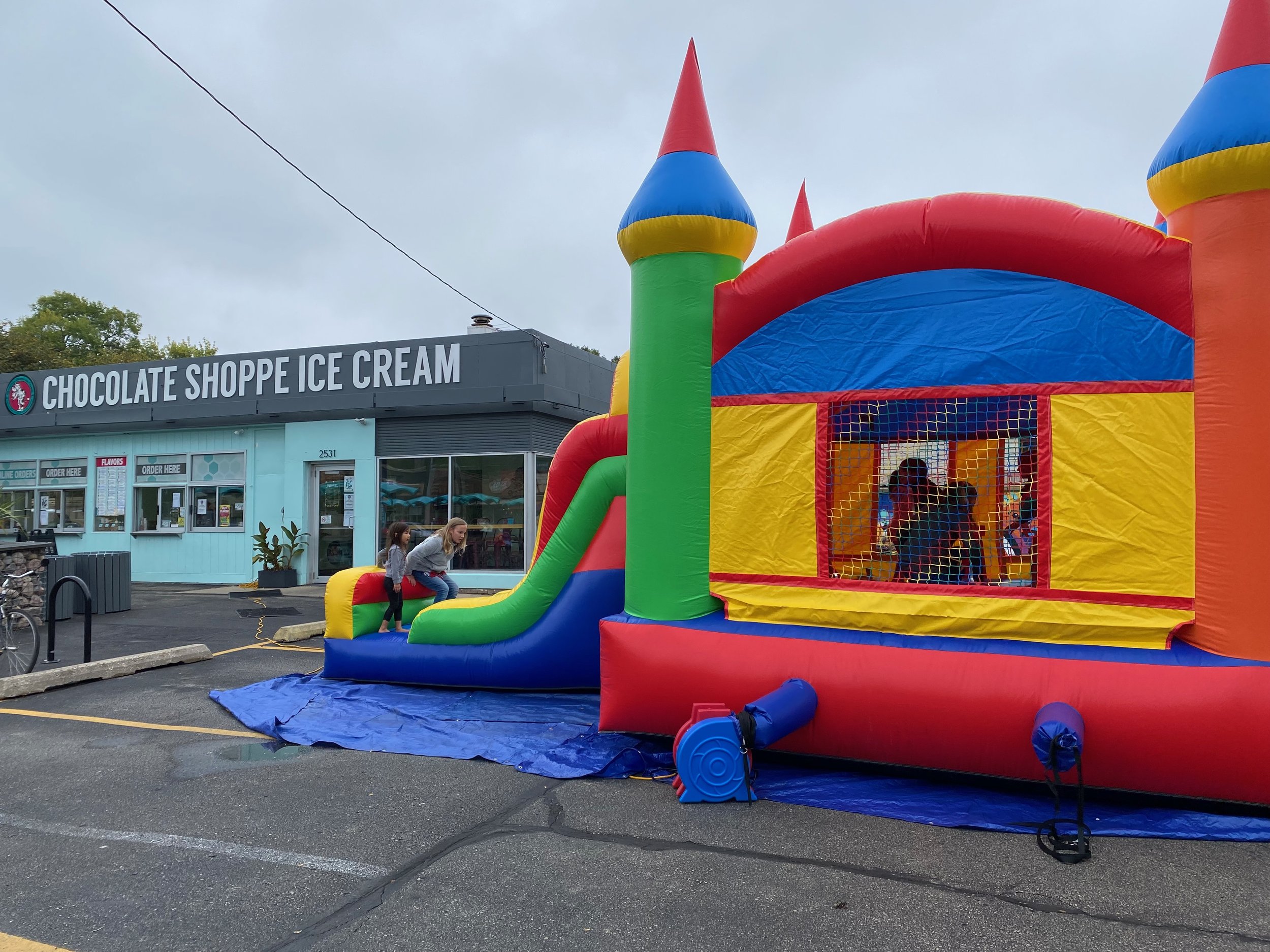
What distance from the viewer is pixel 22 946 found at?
2.87 m

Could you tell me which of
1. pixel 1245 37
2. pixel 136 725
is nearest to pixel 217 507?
pixel 136 725

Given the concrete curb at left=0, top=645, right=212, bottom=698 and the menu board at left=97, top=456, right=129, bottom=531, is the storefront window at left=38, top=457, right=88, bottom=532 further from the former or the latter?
the concrete curb at left=0, top=645, right=212, bottom=698

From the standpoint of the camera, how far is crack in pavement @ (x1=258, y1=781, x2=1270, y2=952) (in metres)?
2.94

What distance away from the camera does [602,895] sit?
3.21 m

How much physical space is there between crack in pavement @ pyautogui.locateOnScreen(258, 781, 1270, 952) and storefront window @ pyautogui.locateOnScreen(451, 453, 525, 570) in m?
8.63

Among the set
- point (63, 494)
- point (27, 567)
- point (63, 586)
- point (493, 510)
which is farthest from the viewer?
point (63, 494)

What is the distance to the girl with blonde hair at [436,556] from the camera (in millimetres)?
7492

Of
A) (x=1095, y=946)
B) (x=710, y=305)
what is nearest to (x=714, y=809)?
(x=1095, y=946)

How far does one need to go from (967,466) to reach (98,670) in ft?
23.7

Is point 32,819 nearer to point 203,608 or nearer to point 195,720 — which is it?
point 195,720

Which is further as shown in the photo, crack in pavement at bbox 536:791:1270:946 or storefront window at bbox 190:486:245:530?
storefront window at bbox 190:486:245:530

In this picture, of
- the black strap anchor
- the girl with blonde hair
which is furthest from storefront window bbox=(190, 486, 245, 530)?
the black strap anchor

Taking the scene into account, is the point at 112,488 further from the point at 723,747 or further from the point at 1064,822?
the point at 1064,822

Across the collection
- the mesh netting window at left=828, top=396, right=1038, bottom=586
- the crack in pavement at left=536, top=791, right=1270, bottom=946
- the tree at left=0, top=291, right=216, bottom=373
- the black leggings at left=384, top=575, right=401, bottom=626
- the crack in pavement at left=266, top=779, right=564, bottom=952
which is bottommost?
the crack in pavement at left=266, top=779, right=564, bottom=952
